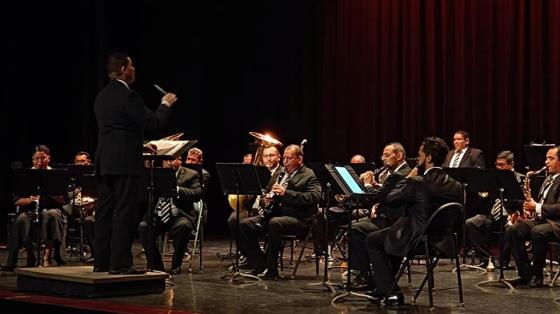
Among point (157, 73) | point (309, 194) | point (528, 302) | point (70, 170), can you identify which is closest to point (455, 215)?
point (528, 302)

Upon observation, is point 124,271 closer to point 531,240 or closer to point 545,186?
point 531,240

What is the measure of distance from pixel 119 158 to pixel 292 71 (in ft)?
24.7

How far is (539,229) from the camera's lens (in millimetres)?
8117

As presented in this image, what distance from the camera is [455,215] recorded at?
6516 mm

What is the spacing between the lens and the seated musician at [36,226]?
931cm

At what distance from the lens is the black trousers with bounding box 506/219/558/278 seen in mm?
8102

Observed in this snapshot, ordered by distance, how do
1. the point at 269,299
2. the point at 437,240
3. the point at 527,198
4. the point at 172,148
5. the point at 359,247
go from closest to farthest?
the point at 437,240
the point at 269,299
the point at 359,247
the point at 172,148
the point at 527,198

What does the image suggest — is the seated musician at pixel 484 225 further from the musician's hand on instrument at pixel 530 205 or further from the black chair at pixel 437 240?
the black chair at pixel 437 240

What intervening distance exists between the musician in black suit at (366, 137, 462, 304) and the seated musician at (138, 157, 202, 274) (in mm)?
2815

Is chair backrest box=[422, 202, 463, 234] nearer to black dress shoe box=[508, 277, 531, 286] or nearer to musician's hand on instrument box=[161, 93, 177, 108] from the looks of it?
black dress shoe box=[508, 277, 531, 286]

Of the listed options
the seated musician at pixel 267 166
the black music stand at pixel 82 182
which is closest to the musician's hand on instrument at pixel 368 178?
the seated musician at pixel 267 166

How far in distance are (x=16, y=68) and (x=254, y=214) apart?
622 centimetres

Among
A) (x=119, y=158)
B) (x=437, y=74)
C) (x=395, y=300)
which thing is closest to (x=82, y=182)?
(x=119, y=158)

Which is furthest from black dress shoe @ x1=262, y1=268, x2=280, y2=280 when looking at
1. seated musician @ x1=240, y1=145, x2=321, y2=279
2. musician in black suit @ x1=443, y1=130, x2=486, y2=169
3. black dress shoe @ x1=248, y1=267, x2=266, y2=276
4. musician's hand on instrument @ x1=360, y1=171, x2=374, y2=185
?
musician in black suit @ x1=443, y1=130, x2=486, y2=169
